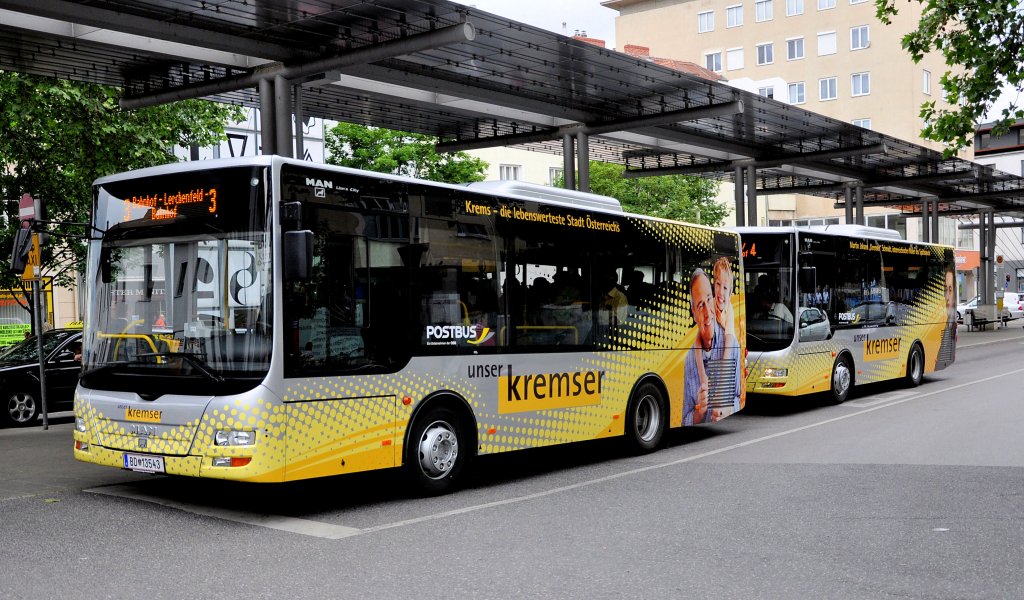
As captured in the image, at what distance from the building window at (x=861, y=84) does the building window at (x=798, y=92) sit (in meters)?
3.47

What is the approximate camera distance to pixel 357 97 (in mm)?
18062

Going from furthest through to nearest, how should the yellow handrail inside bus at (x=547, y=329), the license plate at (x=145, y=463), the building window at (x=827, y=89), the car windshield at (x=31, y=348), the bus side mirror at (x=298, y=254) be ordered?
the building window at (x=827, y=89)
the car windshield at (x=31, y=348)
the yellow handrail inside bus at (x=547, y=329)
the license plate at (x=145, y=463)
the bus side mirror at (x=298, y=254)

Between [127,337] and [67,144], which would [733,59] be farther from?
[127,337]

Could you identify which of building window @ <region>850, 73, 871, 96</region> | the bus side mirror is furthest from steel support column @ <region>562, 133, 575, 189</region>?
building window @ <region>850, 73, 871, 96</region>

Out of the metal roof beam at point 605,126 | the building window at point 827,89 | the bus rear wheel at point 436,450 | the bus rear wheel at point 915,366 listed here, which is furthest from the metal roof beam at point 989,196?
the bus rear wheel at point 436,450

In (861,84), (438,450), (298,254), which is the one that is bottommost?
(438,450)

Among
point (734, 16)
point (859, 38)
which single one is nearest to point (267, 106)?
point (859, 38)

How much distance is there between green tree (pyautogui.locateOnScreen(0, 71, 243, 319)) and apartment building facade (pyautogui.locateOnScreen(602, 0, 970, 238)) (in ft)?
168

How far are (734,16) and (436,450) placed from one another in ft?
228

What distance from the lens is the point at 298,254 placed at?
777 centimetres

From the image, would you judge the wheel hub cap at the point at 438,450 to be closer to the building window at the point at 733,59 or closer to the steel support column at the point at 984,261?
the steel support column at the point at 984,261

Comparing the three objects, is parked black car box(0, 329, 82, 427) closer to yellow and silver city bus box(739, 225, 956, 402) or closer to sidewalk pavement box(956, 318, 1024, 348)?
yellow and silver city bus box(739, 225, 956, 402)

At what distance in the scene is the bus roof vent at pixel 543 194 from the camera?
403 inches

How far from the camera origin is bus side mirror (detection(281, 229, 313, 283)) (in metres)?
7.75
